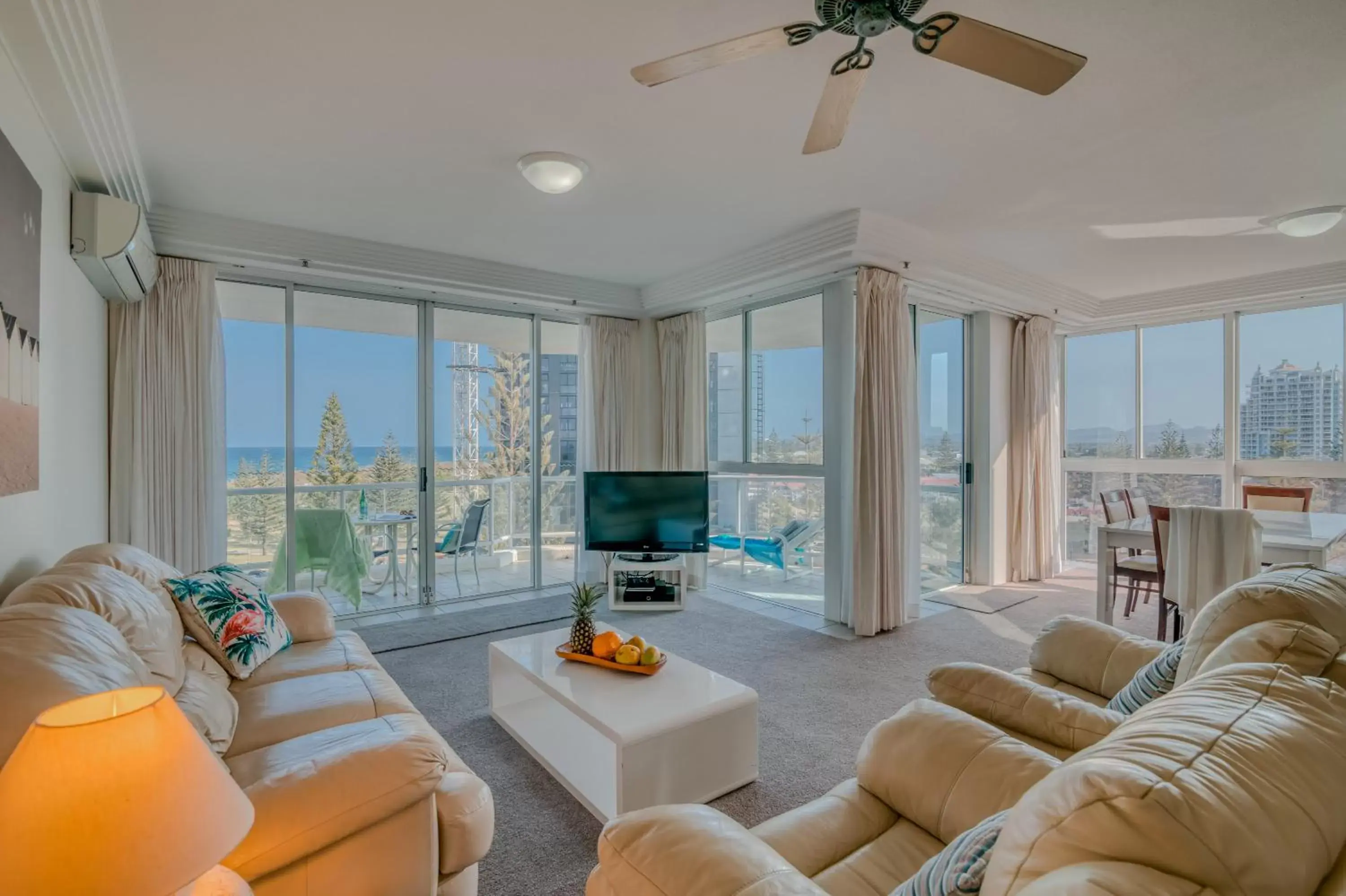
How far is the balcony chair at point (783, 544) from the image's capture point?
16.3 ft

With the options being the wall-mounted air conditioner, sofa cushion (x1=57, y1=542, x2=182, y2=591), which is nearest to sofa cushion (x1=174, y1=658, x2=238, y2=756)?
sofa cushion (x1=57, y1=542, x2=182, y2=591)

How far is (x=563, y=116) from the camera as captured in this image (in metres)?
2.53

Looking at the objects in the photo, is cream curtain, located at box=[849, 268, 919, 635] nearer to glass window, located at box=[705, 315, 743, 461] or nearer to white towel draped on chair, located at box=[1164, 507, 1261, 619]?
glass window, located at box=[705, 315, 743, 461]

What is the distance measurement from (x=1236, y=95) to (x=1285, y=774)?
8.80ft

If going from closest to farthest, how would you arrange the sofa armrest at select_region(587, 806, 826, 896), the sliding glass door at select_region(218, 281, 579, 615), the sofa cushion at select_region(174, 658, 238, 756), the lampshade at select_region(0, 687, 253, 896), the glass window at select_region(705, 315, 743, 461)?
the lampshade at select_region(0, 687, 253, 896) < the sofa armrest at select_region(587, 806, 826, 896) < the sofa cushion at select_region(174, 658, 238, 756) < the sliding glass door at select_region(218, 281, 579, 615) < the glass window at select_region(705, 315, 743, 461)

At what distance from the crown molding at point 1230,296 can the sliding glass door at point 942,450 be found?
1583 mm

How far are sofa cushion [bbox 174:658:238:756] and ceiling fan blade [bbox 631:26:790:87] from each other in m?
2.08

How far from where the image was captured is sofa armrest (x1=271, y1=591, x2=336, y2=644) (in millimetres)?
2783

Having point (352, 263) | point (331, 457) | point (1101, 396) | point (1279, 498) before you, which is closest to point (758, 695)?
point (331, 457)

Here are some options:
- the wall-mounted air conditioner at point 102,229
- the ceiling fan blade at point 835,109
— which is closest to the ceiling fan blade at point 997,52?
the ceiling fan blade at point 835,109

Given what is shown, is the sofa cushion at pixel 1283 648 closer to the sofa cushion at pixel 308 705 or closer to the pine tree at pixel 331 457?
the sofa cushion at pixel 308 705

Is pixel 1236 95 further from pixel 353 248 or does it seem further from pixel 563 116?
pixel 353 248

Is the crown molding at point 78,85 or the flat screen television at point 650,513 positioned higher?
the crown molding at point 78,85

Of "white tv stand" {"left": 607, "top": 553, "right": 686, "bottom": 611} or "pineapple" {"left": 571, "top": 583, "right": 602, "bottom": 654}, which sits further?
"white tv stand" {"left": 607, "top": 553, "right": 686, "bottom": 611}
